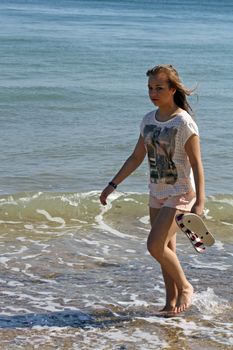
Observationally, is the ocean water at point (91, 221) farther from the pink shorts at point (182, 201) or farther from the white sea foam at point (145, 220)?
the pink shorts at point (182, 201)

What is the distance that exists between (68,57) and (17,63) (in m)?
2.28

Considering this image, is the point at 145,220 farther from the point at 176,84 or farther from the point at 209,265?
the point at 176,84

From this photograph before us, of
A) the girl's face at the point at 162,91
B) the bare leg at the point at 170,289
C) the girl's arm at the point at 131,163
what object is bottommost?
the bare leg at the point at 170,289

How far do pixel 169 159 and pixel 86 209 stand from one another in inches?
163

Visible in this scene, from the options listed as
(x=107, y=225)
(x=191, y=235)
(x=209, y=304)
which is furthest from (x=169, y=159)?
(x=107, y=225)

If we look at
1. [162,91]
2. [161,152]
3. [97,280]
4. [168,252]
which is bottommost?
[97,280]

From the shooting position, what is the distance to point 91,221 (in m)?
9.33

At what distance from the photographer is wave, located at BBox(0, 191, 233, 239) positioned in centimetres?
930

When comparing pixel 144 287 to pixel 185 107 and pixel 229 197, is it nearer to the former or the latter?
pixel 185 107

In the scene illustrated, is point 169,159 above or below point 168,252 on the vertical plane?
above

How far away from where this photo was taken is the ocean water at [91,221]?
231 inches

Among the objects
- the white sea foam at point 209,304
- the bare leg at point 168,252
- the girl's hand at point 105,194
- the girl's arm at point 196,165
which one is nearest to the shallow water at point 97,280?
the white sea foam at point 209,304

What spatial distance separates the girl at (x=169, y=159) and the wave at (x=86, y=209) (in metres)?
3.16

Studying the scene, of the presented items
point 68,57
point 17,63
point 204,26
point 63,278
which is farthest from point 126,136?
A: point 204,26
